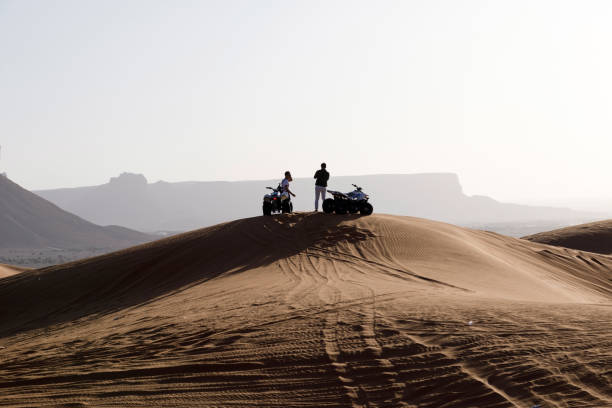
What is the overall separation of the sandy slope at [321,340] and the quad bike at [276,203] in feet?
16.5

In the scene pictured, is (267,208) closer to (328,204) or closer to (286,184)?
(286,184)

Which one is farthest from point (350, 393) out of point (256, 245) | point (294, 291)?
point (256, 245)

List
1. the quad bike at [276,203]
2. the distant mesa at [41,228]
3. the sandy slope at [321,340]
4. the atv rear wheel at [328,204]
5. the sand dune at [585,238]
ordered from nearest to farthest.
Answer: the sandy slope at [321,340]
the atv rear wheel at [328,204]
the quad bike at [276,203]
the sand dune at [585,238]
the distant mesa at [41,228]

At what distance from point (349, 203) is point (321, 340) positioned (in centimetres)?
1314

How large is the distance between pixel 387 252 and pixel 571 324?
29.5ft

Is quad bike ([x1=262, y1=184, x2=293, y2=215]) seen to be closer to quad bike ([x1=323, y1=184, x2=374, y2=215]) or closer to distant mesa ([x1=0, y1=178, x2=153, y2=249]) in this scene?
quad bike ([x1=323, y1=184, x2=374, y2=215])

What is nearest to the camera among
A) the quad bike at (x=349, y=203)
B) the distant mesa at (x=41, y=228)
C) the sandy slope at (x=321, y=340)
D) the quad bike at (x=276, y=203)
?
the sandy slope at (x=321, y=340)

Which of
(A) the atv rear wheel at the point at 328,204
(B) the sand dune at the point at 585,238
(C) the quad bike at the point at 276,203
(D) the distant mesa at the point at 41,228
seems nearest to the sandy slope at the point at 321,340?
(A) the atv rear wheel at the point at 328,204

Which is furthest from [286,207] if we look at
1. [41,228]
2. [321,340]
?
[41,228]

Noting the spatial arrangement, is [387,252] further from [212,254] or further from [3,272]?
[3,272]

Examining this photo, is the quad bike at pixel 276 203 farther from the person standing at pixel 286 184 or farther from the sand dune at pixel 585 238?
the sand dune at pixel 585 238

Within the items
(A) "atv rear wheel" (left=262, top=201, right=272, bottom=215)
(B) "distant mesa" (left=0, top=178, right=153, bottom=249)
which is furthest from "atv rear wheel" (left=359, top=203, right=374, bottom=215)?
(B) "distant mesa" (left=0, top=178, right=153, bottom=249)

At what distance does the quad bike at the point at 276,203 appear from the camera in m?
20.6

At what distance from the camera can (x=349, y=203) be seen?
20.2 metres
